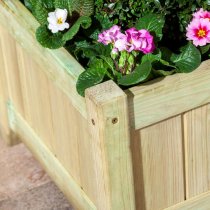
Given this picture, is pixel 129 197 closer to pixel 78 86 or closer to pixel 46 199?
pixel 78 86

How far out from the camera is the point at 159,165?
1.98m

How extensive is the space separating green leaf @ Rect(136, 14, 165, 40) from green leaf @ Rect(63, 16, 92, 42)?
0.47 ft

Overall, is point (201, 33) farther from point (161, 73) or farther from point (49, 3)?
point (49, 3)

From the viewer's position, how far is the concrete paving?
8.04ft

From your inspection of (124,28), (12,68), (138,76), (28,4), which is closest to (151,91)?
(138,76)

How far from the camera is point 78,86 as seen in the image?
1.88 metres

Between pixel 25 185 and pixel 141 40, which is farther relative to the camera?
pixel 25 185

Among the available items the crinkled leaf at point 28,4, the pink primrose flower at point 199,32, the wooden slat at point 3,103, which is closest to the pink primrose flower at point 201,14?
the pink primrose flower at point 199,32

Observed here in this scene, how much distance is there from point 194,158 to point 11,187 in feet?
2.41

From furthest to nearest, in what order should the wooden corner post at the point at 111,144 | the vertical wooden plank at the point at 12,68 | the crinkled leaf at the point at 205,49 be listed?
the vertical wooden plank at the point at 12,68 → the crinkled leaf at the point at 205,49 → the wooden corner post at the point at 111,144

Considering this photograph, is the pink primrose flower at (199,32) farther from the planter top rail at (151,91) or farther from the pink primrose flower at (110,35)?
the pink primrose flower at (110,35)

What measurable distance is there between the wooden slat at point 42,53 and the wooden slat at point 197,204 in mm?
385

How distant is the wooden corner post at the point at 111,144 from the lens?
70.2 inches

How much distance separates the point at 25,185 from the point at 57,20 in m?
0.68
